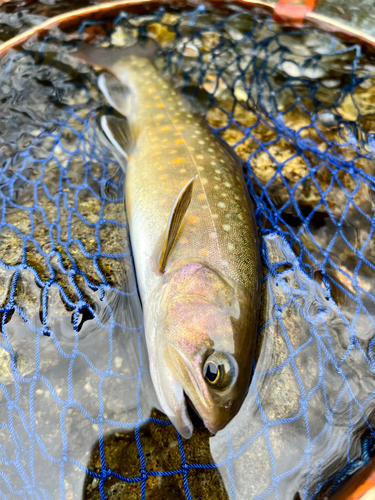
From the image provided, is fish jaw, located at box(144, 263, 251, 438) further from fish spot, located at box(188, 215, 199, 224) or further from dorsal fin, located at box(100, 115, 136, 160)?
dorsal fin, located at box(100, 115, 136, 160)

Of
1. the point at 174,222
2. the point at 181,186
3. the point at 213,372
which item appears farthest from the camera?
the point at 181,186

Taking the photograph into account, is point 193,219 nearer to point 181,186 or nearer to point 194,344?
point 181,186

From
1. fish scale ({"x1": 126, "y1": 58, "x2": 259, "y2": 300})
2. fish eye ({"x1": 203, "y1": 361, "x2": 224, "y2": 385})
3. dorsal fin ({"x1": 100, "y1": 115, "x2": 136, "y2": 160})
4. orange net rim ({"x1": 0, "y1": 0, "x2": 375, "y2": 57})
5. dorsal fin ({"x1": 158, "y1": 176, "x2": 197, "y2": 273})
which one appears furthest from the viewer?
orange net rim ({"x1": 0, "y1": 0, "x2": 375, "y2": 57})

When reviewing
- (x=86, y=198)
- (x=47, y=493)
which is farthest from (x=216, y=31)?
(x=47, y=493)

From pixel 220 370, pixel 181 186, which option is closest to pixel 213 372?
pixel 220 370

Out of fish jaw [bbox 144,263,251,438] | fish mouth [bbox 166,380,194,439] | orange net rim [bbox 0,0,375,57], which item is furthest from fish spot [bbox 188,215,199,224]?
orange net rim [bbox 0,0,375,57]

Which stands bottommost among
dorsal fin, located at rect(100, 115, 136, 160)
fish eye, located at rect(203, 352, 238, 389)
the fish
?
fish eye, located at rect(203, 352, 238, 389)

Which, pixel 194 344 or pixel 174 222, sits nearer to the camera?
pixel 194 344
